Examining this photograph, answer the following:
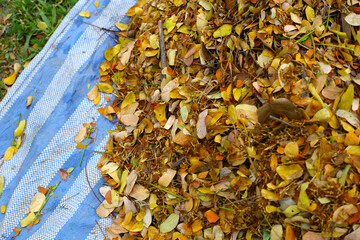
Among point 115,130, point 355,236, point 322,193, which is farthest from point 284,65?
point 115,130

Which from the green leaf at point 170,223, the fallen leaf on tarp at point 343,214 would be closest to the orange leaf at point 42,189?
the green leaf at point 170,223

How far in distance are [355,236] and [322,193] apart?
0.13 meters

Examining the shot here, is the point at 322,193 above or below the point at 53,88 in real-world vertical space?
below

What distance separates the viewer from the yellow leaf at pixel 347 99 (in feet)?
3.09

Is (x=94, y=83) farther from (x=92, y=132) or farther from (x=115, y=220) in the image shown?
(x=115, y=220)

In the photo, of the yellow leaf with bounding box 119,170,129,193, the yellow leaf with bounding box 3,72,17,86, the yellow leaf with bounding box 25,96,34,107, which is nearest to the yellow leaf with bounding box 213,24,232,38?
the yellow leaf with bounding box 119,170,129,193

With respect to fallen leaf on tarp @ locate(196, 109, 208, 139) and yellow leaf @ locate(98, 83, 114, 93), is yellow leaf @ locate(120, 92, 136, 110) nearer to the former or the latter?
yellow leaf @ locate(98, 83, 114, 93)

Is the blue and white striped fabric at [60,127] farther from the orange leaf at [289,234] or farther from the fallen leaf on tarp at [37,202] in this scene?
the orange leaf at [289,234]

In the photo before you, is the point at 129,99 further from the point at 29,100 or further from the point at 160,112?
the point at 29,100

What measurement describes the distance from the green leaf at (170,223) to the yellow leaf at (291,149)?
1.48 feet

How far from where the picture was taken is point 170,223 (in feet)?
3.59

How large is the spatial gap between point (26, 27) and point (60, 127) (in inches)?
33.0

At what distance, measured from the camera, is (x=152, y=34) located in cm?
137

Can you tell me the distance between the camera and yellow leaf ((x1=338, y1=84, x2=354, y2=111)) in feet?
3.09
